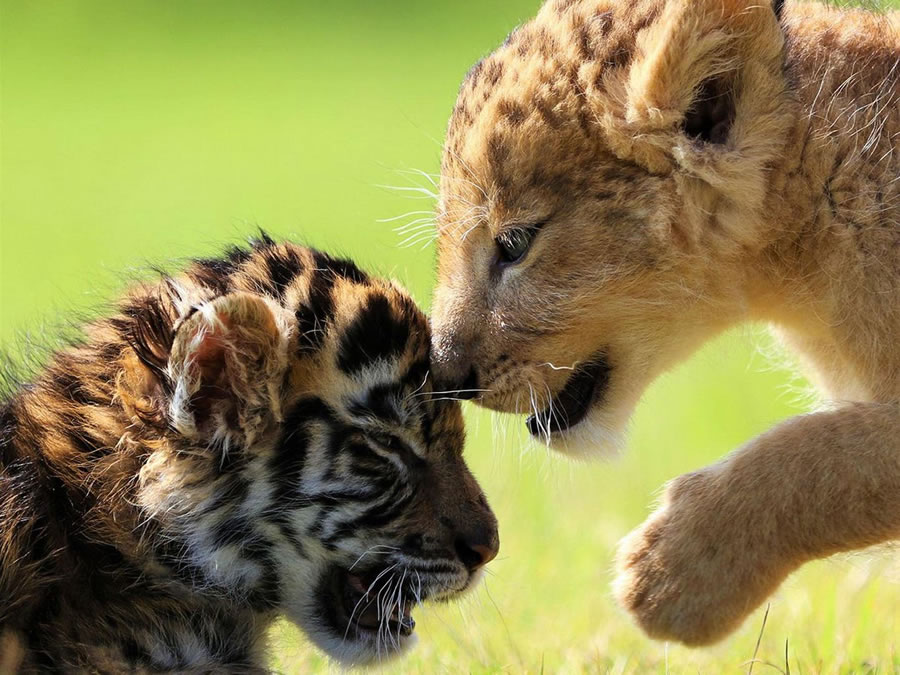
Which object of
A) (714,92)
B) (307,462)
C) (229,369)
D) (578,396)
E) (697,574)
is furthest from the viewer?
(578,396)

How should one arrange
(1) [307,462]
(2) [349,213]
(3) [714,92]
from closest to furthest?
(1) [307,462] < (3) [714,92] < (2) [349,213]

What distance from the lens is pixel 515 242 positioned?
18.8 ft

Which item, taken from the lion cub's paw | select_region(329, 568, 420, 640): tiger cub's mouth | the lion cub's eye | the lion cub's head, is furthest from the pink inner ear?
the lion cub's paw

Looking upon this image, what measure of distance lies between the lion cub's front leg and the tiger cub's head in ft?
2.20

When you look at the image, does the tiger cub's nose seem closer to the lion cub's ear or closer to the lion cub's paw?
the lion cub's paw

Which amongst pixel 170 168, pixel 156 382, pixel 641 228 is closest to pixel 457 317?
pixel 641 228

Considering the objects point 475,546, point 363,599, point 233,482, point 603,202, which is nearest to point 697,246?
point 603,202

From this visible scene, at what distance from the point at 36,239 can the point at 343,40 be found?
14.1 m

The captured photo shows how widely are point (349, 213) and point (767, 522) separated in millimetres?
18059

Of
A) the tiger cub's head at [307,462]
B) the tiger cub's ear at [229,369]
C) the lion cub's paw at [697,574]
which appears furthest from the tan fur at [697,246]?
the tiger cub's ear at [229,369]

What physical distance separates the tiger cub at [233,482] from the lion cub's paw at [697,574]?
0.58 metres

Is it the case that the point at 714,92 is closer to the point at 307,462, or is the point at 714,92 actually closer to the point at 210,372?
the point at 307,462

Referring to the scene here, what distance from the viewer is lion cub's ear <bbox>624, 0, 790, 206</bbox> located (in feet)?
17.5

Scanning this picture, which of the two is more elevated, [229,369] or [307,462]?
[229,369]
